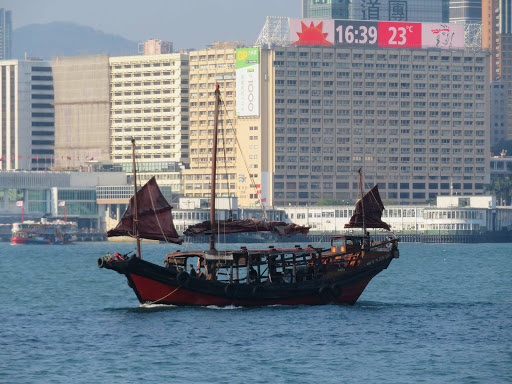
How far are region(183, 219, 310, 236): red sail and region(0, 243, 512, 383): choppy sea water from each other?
7.14 metres

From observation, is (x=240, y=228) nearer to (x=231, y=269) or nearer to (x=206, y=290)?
(x=231, y=269)

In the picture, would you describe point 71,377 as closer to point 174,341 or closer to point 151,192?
point 174,341

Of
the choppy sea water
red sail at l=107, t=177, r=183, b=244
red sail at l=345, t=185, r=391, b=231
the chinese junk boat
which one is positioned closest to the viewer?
the choppy sea water

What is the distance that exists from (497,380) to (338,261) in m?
31.2

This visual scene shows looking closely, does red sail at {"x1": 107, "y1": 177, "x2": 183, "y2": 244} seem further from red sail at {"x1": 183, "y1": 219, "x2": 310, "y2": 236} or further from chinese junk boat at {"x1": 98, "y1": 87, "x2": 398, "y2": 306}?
red sail at {"x1": 183, "y1": 219, "x2": 310, "y2": 236}

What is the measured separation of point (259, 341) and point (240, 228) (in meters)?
20.7

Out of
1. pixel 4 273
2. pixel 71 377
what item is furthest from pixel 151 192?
pixel 4 273

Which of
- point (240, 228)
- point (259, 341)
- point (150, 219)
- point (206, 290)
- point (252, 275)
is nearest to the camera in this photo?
point (259, 341)

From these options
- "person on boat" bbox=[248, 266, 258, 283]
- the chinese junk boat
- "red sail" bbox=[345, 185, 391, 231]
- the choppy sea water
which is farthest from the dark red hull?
"red sail" bbox=[345, 185, 391, 231]

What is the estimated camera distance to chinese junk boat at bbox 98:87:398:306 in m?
77.2

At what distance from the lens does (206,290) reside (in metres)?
78.0

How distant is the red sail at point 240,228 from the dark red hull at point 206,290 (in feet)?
17.5

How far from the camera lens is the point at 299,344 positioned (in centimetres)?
6494

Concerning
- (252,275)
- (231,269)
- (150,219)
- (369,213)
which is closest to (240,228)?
(252,275)
